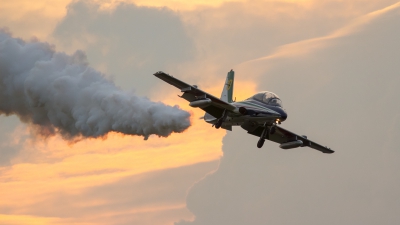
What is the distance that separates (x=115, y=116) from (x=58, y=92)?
7470 millimetres

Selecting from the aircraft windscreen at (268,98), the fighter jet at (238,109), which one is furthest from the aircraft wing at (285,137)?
the aircraft windscreen at (268,98)

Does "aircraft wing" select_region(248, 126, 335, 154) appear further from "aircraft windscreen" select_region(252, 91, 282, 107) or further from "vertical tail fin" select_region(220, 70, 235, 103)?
"aircraft windscreen" select_region(252, 91, 282, 107)

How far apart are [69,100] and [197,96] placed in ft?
52.0

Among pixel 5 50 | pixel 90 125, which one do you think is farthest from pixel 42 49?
pixel 90 125

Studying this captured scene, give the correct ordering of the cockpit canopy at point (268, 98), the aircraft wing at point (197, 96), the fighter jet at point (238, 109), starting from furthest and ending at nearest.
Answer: the cockpit canopy at point (268, 98) → the fighter jet at point (238, 109) → the aircraft wing at point (197, 96)

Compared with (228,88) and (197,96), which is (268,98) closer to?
(197,96)

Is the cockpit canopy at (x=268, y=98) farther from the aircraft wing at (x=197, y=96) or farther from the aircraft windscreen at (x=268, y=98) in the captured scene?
the aircraft wing at (x=197, y=96)

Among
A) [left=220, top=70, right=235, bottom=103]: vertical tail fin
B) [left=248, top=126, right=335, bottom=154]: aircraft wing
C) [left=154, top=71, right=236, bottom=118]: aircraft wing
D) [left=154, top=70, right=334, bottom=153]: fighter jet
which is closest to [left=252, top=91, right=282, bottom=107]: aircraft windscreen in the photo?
[left=154, top=70, right=334, bottom=153]: fighter jet

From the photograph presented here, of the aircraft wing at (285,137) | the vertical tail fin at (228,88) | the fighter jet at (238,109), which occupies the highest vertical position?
the vertical tail fin at (228,88)

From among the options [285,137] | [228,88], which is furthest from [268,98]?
[285,137]

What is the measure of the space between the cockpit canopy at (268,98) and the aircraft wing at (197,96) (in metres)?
2.30

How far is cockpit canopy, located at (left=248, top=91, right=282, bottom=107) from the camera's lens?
93.1 metres

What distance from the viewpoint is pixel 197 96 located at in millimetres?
91625

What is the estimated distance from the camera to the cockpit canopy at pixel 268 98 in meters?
93.1
